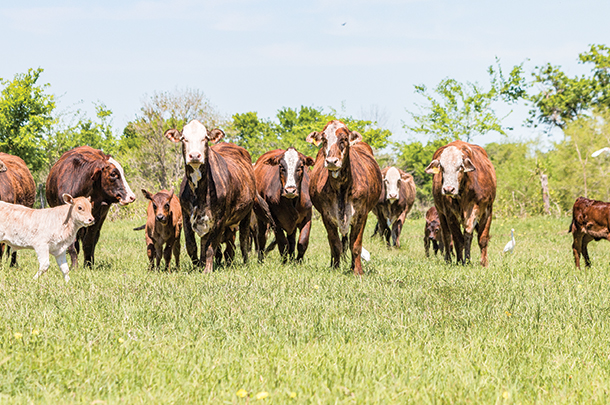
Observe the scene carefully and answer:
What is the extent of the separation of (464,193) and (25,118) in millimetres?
32476

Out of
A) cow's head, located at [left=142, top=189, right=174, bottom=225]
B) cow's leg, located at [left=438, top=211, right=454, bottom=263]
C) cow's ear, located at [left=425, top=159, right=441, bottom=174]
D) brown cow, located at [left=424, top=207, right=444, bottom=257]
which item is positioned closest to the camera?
cow's head, located at [left=142, top=189, right=174, bottom=225]

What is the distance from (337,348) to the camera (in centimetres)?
409

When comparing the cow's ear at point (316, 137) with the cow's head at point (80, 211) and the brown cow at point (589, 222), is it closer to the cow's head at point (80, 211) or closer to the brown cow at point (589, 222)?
the cow's head at point (80, 211)

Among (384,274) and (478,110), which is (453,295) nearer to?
(384,274)

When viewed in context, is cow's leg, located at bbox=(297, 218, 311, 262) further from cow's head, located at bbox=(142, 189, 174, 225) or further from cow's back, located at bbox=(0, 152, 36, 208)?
cow's back, located at bbox=(0, 152, 36, 208)

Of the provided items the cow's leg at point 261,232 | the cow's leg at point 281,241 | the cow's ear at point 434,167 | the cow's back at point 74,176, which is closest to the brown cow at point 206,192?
the cow's leg at point 281,241

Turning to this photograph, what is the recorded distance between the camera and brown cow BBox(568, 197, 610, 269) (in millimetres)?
8570

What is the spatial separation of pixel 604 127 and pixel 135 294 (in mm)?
40851

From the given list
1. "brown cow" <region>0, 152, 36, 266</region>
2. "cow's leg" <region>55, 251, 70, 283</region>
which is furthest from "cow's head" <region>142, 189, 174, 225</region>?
"brown cow" <region>0, 152, 36, 266</region>

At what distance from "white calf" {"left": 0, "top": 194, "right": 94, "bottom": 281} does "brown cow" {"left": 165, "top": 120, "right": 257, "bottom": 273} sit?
1434mm

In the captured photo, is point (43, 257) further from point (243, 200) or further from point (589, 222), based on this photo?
point (589, 222)

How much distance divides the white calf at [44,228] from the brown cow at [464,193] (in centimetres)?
553

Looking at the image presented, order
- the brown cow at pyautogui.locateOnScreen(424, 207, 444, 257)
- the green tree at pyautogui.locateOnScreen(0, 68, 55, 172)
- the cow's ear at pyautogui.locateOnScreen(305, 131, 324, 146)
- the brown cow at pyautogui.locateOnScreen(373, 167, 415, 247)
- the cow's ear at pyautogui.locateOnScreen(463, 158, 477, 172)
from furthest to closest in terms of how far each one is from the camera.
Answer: the green tree at pyautogui.locateOnScreen(0, 68, 55, 172) → the brown cow at pyautogui.locateOnScreen(373, 167, 415, 247) → the brown cow at pyautogui.locateOnScreen(424, 207, 444, 257) → the cow's ear at pyautogui.locateOnScreen(463, 158, 477, 172) → the cow's ear at pyautogui.locateOnScreen(305, 131, 324, 146)

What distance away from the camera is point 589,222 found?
8.77 metres
